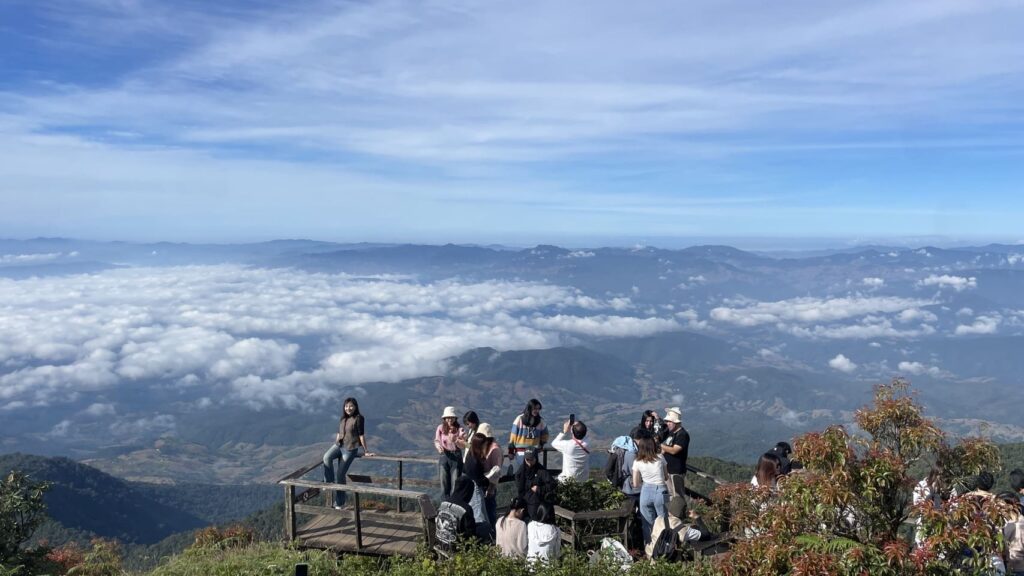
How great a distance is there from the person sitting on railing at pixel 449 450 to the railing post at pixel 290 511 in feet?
7.86

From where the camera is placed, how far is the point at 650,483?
10.2 metres

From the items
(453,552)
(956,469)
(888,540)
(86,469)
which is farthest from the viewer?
(86,469)

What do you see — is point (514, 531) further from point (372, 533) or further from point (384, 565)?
point (372, 533)

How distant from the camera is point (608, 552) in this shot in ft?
26.3

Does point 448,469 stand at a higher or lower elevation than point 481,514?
higher

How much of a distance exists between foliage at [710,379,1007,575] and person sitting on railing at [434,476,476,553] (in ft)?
12.8

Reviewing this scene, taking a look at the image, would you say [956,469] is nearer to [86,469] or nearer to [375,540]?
[375,540]

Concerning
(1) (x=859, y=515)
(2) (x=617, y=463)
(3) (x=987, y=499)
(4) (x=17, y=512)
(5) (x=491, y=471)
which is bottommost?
(4) (x=17, y=512)

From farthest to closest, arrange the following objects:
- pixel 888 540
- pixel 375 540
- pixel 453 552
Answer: pixel 375 540, pixel 453 552, pixel 888 540

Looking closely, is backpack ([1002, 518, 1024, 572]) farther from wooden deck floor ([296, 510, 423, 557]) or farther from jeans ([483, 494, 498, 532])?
wooden deck floor ([296, 510, 423, 557])

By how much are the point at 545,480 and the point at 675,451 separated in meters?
3.51

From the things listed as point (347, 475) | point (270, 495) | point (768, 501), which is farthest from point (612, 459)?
point (270, 495)

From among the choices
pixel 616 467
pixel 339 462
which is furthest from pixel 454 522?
pixel 339 462

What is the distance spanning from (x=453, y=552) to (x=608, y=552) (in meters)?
2.15
